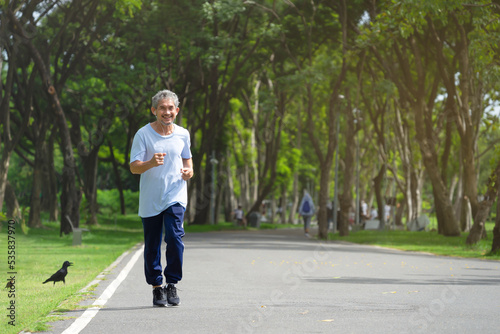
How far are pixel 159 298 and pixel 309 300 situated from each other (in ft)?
5.57

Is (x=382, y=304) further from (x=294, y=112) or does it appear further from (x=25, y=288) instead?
(x=294, y=112)

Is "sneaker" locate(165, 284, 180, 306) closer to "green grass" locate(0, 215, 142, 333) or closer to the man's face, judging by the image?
"green grass" locate(0, 215, 142, 333)

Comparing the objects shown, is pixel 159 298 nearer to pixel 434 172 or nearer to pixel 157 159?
pixel 157 159

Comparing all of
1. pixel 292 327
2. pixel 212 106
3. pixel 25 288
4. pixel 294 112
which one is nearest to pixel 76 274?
pixel 25 288

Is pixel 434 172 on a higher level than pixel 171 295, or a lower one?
higher

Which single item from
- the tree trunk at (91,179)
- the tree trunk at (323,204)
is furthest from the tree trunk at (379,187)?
the tree trunk at (91,179)

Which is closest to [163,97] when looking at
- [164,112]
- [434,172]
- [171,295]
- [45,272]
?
[164,112]

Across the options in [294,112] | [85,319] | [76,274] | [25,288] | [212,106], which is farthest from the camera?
[294,112]

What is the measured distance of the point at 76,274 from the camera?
516 inches

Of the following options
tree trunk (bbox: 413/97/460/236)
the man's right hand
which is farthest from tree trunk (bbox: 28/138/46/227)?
the man's right hand

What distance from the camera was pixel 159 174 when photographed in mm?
8219

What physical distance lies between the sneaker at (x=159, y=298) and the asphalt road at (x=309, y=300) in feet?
0.41

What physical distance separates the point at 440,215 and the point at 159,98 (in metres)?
25.7

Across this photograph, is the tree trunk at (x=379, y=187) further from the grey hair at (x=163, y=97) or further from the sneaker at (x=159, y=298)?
the grey hair at (x=163, y=97)
